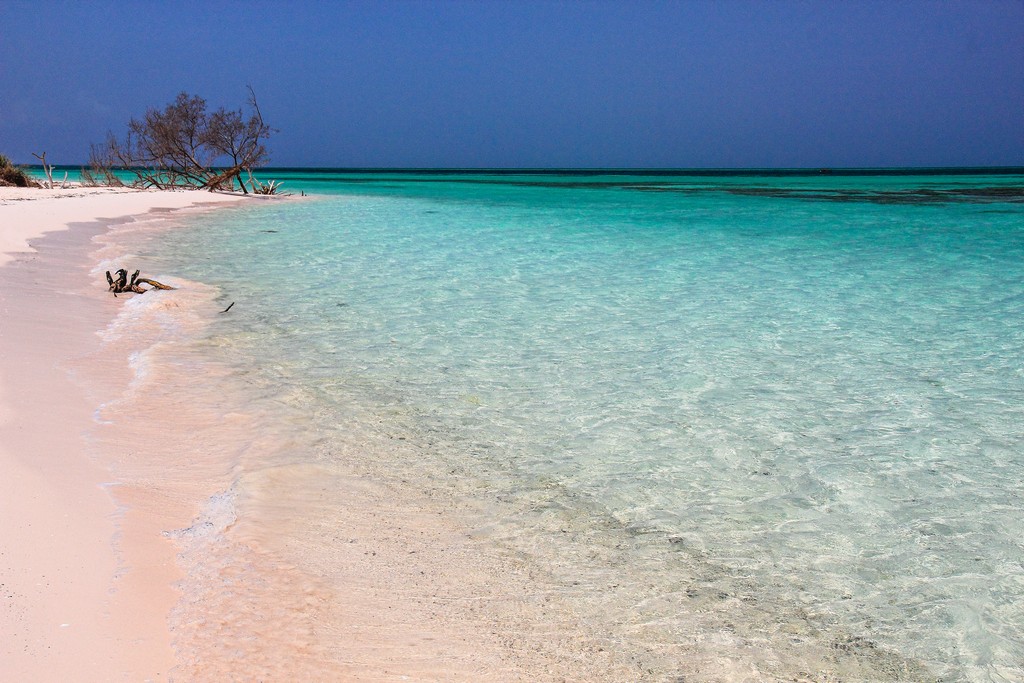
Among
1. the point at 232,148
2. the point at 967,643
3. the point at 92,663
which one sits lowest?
the point at 967,643

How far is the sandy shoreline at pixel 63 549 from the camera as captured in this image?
2.16 m

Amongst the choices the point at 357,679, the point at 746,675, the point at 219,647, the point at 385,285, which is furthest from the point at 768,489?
the point at 385,285

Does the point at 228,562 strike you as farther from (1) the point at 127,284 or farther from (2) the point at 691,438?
(1) the point at 127,284

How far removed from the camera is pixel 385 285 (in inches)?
373

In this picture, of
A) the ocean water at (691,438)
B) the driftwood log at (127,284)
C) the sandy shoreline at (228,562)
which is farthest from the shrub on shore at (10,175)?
the sandy shoreline at (228,562)

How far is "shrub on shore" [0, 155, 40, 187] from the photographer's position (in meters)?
28.1

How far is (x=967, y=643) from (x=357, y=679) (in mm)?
2042

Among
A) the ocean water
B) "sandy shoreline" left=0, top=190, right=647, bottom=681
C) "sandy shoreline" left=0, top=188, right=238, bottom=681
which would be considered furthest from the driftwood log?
"sandy shoreline" left=0, top=190, right=647, bottom=681

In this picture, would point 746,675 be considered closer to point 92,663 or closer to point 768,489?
point 768,489

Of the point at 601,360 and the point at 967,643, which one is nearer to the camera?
the point at 967,643

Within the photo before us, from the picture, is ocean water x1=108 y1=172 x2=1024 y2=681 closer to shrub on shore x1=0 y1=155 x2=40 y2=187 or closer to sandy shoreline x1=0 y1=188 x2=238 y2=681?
sandy shoreline x1=0 y1=188 x2=238 y2=681

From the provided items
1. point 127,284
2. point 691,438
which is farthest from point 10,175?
point 691,438

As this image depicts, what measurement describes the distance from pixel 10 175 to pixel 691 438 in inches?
1250

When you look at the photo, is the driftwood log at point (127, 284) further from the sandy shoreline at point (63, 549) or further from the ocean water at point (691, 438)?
the sandy shoreline at point (63, 549)
